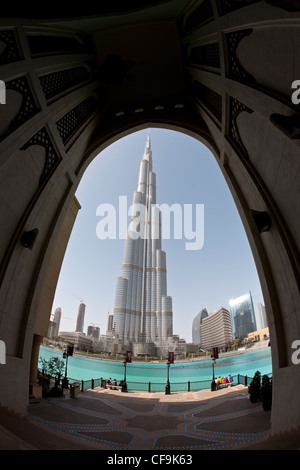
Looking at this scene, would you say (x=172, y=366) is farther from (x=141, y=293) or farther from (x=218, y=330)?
(x=218, y=330)

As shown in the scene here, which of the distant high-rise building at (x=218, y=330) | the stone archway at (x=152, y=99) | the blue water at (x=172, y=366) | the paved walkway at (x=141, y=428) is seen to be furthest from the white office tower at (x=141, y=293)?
the stone archway at (x=152, y=99)

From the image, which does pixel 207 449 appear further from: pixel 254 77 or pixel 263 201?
pixel 254 77

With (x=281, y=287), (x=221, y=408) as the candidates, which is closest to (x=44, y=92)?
(x=281, y=287)

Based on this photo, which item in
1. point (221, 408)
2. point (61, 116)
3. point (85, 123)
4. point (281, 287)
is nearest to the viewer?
point (281, 287)

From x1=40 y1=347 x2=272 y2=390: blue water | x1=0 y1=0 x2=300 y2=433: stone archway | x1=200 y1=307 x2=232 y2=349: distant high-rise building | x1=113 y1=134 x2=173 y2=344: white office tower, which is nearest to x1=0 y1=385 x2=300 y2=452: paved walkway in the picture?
x1=0 y1=0 x2=300 y2=433: stone archway

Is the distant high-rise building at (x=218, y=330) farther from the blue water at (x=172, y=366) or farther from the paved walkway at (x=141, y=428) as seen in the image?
the paved walkway at (x=141, y=428)

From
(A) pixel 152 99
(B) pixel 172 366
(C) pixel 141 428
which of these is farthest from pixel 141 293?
(A) pixel 152 99

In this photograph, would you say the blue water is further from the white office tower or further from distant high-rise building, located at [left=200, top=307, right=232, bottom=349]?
distant high-rise building, located at [left=200, top=307, right=232, bottom=349]
